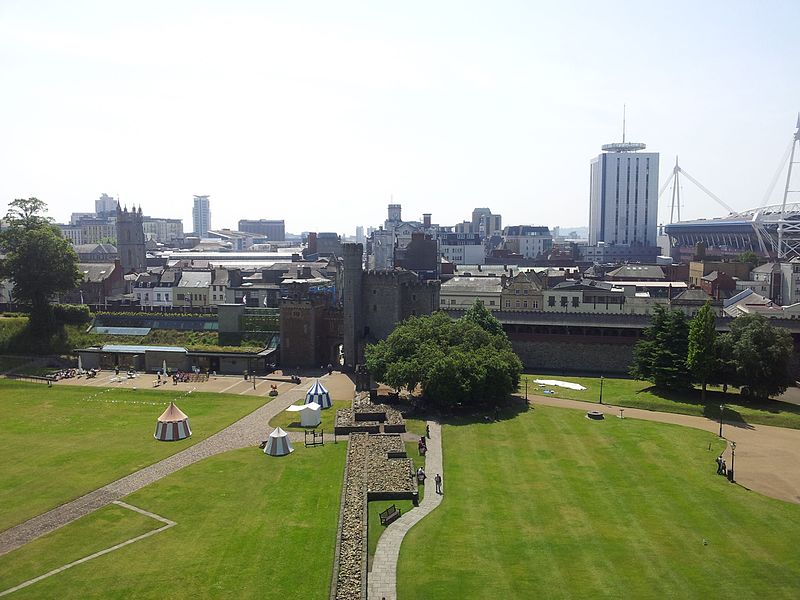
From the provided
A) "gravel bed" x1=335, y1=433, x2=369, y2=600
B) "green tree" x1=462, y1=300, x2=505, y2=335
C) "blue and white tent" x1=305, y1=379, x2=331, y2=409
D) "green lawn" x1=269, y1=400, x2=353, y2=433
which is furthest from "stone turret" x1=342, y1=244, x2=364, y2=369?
"gravel bed" x1=335, y1=433, x2=369, y2=600

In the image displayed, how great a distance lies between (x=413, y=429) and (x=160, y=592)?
25775 mm

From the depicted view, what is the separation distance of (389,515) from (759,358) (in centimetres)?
3783

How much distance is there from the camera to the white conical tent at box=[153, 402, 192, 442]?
47.8 meters

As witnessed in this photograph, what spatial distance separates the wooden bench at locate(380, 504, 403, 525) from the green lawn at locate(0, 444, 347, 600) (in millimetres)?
2482

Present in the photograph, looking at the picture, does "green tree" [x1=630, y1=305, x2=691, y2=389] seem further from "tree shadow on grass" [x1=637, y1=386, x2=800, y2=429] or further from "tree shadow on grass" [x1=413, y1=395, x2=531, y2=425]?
"tree shadow on grass" [x1=413, y1=395, x2=531, y2=425]

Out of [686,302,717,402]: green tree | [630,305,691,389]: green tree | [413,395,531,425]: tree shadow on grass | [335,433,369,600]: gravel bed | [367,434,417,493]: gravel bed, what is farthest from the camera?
[630,305,691,389]: green tree

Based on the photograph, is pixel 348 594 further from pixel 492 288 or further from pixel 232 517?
pixel 492 288

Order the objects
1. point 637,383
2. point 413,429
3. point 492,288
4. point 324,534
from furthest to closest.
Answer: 1. point 492,288
2. point 637,383
3. point 413,429
4. point 324,534

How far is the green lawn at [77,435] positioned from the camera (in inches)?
1516

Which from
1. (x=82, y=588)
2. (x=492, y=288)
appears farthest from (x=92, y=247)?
(x=82, y=588)

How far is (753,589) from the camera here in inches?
1092

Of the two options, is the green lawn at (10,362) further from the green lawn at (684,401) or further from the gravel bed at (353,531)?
the green lawn at (684,401)

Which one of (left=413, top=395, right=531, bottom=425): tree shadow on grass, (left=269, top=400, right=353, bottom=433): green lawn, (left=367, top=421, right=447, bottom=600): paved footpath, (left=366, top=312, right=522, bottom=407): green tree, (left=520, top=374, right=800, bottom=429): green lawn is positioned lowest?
(left=367, top=421, right=447, bottom=600): paved footpath

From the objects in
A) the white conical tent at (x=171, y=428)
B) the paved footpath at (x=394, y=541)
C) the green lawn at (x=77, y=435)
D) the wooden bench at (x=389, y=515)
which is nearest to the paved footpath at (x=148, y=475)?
the green lawn at (x=77, y=435)
